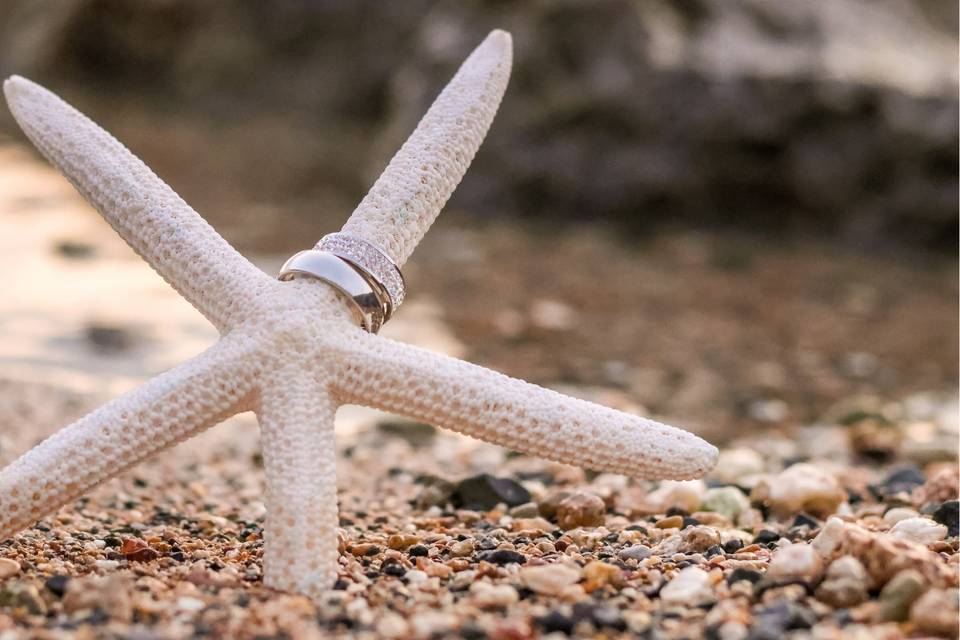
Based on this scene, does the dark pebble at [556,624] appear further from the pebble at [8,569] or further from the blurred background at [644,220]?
the blurred background at [644,220]

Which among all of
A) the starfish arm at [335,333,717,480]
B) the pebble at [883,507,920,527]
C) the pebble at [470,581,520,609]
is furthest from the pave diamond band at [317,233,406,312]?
the pebble at [883,507,920,527]

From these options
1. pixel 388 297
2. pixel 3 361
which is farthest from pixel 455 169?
pixel 3 361

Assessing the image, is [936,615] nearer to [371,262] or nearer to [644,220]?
[371,262]

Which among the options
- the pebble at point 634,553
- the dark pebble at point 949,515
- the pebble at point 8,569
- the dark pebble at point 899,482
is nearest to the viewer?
the pebble at point 8,569

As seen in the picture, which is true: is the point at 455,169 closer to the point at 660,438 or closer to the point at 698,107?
the point at 660,438

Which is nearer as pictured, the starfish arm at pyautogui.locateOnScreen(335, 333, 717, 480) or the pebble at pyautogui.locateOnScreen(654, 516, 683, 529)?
the starfish arm at pyautogui.locateOnScreen(335, 333, 717, 480)

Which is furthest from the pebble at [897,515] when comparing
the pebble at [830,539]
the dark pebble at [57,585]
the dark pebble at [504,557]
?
the dark pebble at [57,585]

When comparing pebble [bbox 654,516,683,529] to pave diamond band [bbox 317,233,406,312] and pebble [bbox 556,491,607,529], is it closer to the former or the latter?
pebble [bbox 556,491,607,529]
